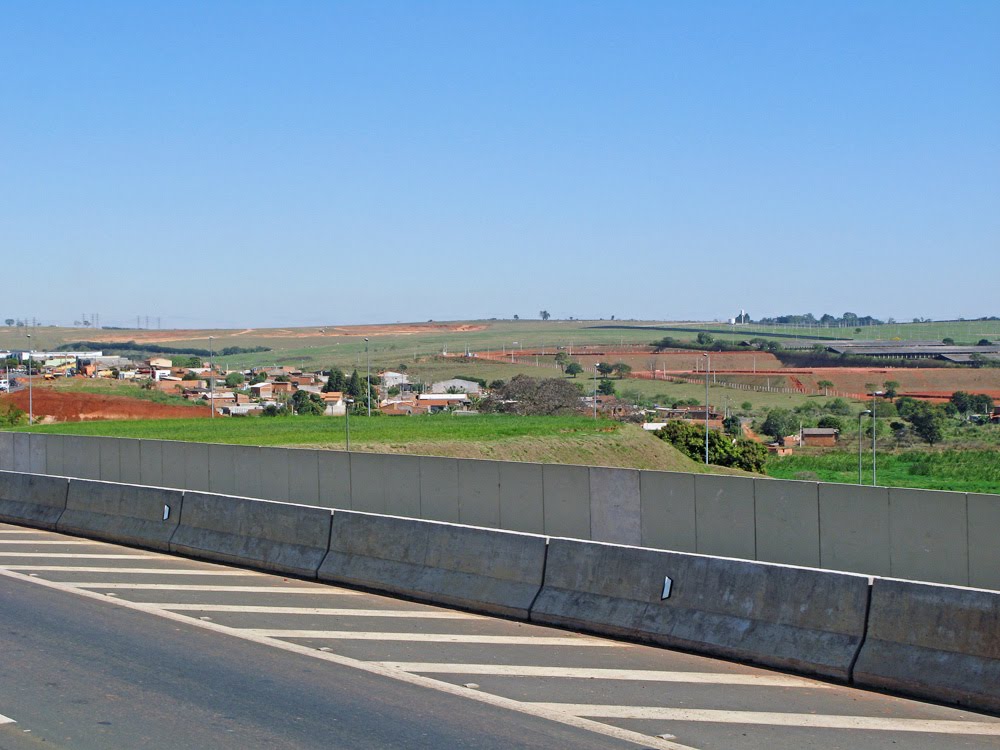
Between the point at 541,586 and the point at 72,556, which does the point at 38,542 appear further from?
the point at 541,586

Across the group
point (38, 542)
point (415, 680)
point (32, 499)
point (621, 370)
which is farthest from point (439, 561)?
point (621, 370)

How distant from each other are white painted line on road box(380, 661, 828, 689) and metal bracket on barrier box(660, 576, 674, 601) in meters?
1.29

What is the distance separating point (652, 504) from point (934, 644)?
236 inches

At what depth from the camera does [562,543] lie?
42.3ft

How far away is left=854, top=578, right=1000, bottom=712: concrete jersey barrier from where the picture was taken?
9266 millimetres

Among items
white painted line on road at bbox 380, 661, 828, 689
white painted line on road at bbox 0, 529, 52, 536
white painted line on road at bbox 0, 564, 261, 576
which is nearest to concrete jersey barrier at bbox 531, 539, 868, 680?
A: white painted line on road at bbox 380, 661, 828, 689

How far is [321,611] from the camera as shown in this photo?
13.3 meters

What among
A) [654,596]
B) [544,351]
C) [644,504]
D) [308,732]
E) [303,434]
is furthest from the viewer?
[544,351]

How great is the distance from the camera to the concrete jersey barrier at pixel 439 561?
520 inches

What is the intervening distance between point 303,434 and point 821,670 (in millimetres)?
36712

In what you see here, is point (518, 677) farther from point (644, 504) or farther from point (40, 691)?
point (644, 504)

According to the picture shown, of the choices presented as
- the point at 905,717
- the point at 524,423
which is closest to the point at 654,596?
the point at 905,717

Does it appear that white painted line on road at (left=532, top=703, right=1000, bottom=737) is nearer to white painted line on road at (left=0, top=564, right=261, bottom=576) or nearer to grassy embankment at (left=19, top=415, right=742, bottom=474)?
white painted line on road at (left=0, top=564, right=261, bottom=576)

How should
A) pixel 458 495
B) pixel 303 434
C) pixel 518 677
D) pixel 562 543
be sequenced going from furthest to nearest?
pixel 303 434 → pixel 458 495 → pixel 562 543 → pixel 518 677
